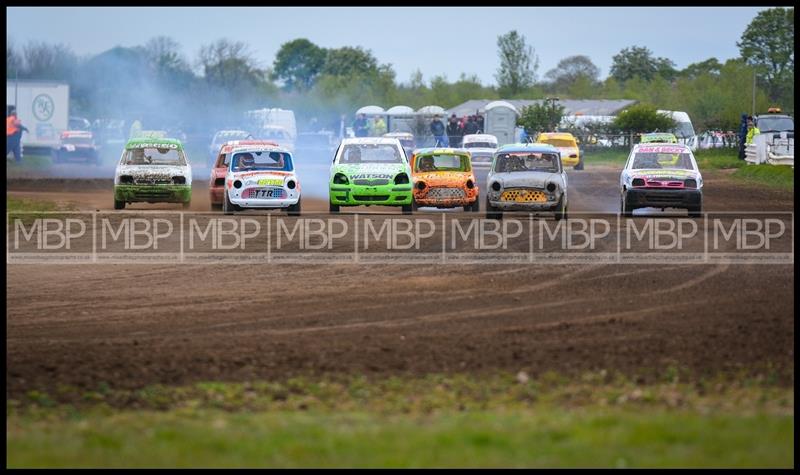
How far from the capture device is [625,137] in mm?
64250

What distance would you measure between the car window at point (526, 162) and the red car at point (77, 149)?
29794 mm

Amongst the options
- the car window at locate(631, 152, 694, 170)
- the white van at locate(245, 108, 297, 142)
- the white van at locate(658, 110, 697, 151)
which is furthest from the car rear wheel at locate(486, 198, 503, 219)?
the white van at locate(658, 110, 697, 151)

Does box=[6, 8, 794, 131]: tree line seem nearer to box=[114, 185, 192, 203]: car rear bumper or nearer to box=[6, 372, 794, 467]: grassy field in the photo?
box=[114, 185, 192, 203]: car rear bumper

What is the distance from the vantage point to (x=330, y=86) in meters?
104

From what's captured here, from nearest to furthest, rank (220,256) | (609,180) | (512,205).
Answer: (220,256) < (512,205) < (609,180)

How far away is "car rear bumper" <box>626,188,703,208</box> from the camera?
1038 inches

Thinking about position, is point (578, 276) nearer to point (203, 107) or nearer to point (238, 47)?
point (203, 107)

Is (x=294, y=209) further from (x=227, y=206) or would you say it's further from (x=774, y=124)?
(x=774, y=124)

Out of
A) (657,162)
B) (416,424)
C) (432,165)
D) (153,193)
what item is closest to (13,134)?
(153,193)

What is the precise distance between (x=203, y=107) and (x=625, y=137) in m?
21.0

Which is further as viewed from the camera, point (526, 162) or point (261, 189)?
point (526, 162)

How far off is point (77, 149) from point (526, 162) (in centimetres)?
3052

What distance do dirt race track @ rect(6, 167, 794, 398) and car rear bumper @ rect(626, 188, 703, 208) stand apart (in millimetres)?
6644
